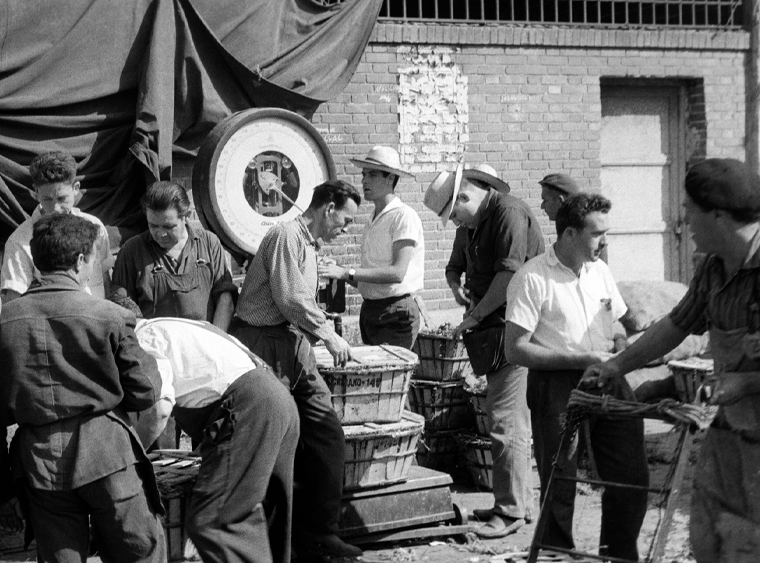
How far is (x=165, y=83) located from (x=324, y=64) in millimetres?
1579

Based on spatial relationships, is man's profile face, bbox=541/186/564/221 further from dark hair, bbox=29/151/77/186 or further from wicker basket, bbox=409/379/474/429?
dark hair, bbox=29/151/77/186

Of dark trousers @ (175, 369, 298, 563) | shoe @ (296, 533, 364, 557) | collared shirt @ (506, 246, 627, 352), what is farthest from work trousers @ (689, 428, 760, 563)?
shoe @ (296, 533, 364, 557)

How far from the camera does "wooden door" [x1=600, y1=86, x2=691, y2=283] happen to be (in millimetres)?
11180

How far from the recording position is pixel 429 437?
746 cm

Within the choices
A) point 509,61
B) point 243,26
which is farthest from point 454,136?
point 243,26

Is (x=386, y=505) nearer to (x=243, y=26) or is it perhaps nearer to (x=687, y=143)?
(x=243, y=26)

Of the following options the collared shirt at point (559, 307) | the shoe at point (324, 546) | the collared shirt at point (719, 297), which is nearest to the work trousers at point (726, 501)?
the collared shirt at point (719, 297)

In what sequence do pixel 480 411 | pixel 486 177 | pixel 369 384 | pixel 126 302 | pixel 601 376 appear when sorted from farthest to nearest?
pixel 480 411 < pixel 486 177 < pixel 369 384 < pixel 126 302 < pixel 601 376

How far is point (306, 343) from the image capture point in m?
5.50

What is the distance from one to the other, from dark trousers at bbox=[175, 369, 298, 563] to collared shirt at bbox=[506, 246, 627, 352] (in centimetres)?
119

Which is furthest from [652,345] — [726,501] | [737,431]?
[726,501]

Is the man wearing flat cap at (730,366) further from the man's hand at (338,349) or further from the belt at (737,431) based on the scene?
the man's hand at (338,349)

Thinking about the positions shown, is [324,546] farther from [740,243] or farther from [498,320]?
[740,243]

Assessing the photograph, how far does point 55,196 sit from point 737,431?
3.50m
